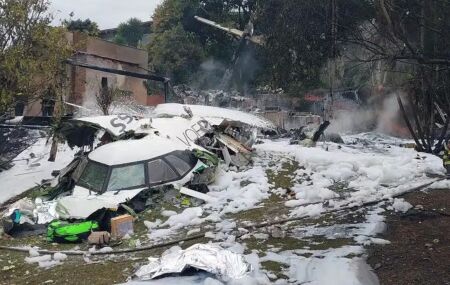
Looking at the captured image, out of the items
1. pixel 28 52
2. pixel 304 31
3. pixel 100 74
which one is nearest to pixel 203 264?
pixel 304 31

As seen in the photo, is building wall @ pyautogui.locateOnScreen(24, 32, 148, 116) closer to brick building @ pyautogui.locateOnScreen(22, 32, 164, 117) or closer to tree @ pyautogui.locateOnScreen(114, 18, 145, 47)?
brick building @ pyautogui.locateOnScreen(22, 32, 164, 117)

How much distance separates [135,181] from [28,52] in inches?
223

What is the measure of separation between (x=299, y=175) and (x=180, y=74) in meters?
25.6

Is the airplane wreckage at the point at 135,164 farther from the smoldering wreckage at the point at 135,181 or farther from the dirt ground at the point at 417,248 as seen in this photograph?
the dirt ground at the point at 417,248

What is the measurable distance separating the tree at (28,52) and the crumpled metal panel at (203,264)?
8.23m

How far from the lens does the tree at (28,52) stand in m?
12.6

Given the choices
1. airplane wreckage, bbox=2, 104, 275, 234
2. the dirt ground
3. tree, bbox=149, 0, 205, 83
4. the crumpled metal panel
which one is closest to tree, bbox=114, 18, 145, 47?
tree, bbox=149, 0, 205, 83

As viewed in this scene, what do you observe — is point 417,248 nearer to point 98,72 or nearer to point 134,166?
point 134,166

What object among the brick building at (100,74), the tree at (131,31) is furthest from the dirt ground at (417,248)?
the tree at (131,31)

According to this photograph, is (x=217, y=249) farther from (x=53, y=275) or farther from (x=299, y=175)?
(x=299, y=175)

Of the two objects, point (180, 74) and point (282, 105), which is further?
point (180, 74)

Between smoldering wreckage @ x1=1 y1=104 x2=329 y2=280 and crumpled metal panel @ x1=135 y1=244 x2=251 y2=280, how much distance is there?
0.01m

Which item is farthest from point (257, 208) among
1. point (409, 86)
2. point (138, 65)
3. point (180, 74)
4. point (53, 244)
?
point (180, 74)

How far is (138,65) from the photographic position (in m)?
33.2
